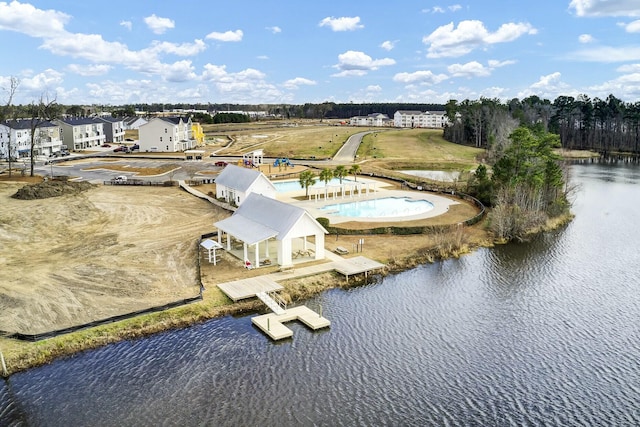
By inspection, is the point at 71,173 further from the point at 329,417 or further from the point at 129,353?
the point at 329,417

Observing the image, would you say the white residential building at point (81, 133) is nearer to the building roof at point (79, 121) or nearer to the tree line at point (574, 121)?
the building roof at point (79, 121)

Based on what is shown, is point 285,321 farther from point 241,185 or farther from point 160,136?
point 160,136

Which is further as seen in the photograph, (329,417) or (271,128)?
(271,128)

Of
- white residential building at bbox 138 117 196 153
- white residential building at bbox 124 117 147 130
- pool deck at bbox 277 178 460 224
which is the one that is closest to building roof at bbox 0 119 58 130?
white residential building at bbox 138 117 196 153

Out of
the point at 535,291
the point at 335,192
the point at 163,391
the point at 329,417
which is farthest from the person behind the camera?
the point at 335,192

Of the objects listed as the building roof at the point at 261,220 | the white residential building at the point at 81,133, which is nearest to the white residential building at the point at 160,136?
the white residential building at the point at 81,133

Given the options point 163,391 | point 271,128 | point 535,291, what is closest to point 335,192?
point 535,291
